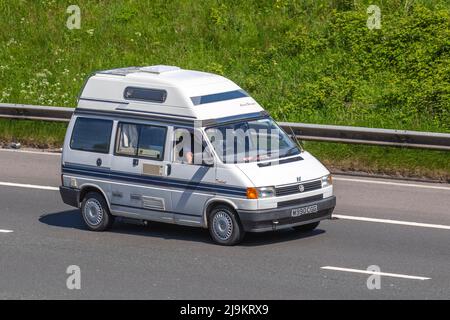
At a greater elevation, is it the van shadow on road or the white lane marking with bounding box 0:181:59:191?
the white lane marking with bounding box 0:181:59:191

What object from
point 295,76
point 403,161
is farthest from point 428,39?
point 403,161

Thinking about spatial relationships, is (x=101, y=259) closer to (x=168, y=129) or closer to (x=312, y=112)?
(x=168, y=129)

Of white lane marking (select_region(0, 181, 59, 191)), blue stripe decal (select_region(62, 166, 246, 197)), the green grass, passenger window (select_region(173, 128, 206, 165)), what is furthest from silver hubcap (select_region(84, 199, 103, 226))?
the green grass

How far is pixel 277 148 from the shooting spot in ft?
53.6

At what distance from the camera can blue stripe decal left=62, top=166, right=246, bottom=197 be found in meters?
15.6

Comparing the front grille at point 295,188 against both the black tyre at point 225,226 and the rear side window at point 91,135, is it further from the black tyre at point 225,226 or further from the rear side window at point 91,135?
the rear side window at point 91,135

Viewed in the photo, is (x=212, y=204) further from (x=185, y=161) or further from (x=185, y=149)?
(x=185, y=149)

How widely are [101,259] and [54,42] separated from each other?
560 inches

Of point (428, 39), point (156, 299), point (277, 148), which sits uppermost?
point (428, 39)

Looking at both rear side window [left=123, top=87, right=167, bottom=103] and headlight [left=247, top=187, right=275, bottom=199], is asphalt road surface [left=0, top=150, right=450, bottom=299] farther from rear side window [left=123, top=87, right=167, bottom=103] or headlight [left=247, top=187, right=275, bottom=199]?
rear side window [left=123, top=87, right=167, bottom=103]

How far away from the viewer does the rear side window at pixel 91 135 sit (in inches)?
666

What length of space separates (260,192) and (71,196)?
3.30 m

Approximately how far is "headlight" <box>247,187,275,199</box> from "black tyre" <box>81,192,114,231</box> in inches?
100

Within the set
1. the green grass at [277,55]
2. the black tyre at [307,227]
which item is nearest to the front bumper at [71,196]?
the black tyre at [307,227]
